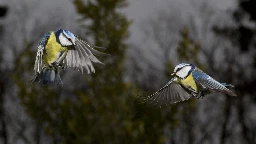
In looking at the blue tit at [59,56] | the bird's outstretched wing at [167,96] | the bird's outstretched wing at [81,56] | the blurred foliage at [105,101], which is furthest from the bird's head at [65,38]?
the blurred foliage at [105,101]

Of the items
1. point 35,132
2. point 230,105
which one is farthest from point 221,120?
point 35,132

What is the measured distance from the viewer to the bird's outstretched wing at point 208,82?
3599 mm

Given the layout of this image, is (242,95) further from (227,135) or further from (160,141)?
(160,141)

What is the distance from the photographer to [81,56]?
349 centimetres

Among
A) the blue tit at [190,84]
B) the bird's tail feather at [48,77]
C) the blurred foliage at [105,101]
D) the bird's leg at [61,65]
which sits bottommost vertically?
the bird's tail feather at [48,77]

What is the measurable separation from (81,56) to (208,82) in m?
0.80

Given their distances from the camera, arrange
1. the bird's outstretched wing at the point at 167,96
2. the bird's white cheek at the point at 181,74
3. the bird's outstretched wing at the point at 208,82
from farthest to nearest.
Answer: the bird's outstretched wing at the point at 167,96, the bird's white cheek at the point at 181,74, the bird's outstretched wing at the point at 208,82

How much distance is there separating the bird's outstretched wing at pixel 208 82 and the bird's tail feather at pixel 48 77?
88cm

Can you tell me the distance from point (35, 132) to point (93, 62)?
28.5m

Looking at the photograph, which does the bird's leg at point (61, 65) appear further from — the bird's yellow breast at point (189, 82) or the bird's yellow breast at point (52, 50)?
the bird's yellow breast at point (189, 82)

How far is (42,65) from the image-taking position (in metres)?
3.43

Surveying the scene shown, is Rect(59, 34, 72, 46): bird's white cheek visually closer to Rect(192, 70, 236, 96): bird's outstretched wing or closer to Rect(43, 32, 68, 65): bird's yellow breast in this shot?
Rect(43, 32, 68, 65): bird's yellow breast

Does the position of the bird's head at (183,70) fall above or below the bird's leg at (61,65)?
above

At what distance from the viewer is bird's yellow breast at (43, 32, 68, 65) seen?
11.1 feet
